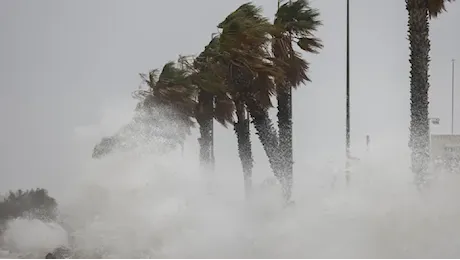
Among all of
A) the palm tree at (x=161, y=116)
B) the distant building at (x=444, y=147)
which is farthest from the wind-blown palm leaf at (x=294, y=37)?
the distant building at (x=444, y=147)

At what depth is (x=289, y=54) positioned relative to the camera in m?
26.2

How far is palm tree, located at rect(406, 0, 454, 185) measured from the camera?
2200cm

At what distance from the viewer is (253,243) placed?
2133 centimetres

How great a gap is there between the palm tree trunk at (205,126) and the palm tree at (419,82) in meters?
12.5

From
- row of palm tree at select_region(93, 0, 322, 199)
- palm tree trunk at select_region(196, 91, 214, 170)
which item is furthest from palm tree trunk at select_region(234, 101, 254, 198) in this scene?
palm tree trunk at select_region(196, 91, 214, 170)

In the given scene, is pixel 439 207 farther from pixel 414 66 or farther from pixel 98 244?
pixel 98 244

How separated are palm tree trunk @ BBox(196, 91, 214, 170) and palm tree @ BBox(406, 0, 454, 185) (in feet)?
41.1

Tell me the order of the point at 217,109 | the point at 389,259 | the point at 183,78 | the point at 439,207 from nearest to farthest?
the point at 389,259
the point at 439,207
the point at 217,109
the point at 183,78

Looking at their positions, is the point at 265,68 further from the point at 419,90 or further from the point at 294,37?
the point at 419,90

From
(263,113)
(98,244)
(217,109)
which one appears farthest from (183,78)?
(98,244)

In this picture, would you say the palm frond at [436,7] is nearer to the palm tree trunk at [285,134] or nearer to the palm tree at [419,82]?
the palm tree at [419,82]

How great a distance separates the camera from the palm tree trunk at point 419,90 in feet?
72.1

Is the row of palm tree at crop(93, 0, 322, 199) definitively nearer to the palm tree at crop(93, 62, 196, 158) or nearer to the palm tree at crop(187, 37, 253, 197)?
the palm tree at crop(187, 37, 253, 197)

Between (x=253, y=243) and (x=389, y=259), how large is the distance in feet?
15.1
